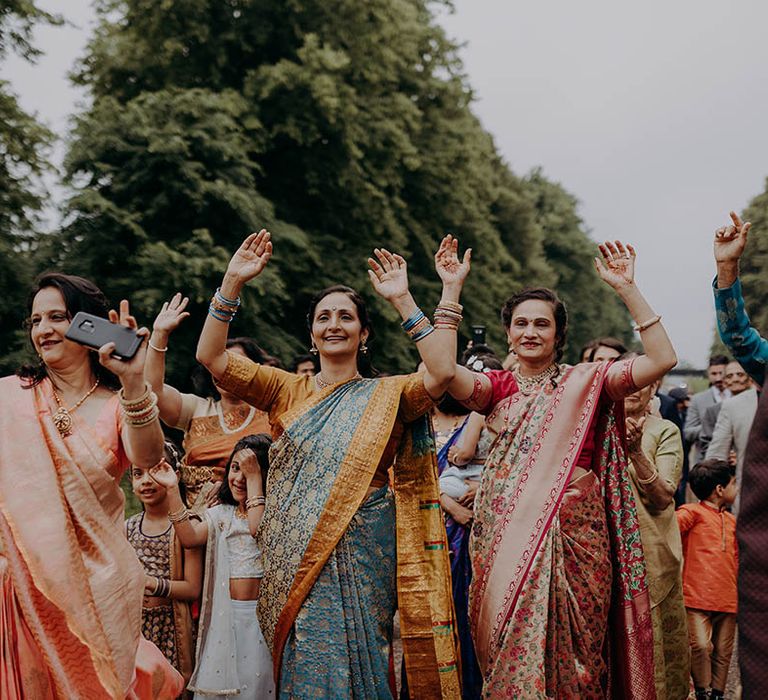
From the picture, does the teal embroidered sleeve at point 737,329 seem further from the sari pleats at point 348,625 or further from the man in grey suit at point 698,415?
the man in grey suit at point 698,415

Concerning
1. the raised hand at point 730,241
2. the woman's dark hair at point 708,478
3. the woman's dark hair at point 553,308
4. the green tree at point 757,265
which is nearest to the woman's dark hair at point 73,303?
the woman's dark hair at point 553,308

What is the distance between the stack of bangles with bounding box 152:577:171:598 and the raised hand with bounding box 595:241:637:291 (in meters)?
2.25

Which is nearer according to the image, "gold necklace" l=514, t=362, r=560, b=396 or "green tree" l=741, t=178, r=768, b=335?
"gold necklace" l=514, t=362, r=560, b=396

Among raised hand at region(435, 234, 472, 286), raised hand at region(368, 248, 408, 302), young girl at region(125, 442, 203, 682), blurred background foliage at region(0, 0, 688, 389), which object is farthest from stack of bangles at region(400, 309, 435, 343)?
blurred background foliage at region(0, 0, 688, 389)

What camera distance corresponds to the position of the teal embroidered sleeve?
10.9 feet

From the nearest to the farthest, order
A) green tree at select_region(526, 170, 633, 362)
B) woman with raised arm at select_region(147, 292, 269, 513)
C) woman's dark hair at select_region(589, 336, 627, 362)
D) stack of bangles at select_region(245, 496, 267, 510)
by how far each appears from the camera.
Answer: stack of bangles at select_region(245, 496, 267, 510) < woman with raised arm at select_region(147, 292, 269, 513) < woman's dark hair at select_region(589, 336, 627, 362) < green tree at select_region(526, 170, 633, 362)

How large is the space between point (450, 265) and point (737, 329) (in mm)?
1118

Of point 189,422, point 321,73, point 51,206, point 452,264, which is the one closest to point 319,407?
point 452,264

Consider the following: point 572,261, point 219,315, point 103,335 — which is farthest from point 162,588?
point 572,261

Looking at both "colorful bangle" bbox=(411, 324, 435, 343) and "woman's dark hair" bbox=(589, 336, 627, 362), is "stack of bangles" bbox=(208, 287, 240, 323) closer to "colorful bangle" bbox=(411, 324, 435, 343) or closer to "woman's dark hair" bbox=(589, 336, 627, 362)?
"colorful bangle" bbox=(411, 324, 435, 343)

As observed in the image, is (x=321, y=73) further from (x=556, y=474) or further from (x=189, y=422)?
(x=556, y=474)

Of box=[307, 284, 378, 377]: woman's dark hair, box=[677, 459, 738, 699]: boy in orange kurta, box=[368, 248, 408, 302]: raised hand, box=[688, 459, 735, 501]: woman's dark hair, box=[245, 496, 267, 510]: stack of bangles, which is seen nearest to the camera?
box=[368, 248, 408, 302]: raised hand

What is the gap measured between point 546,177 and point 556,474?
42583mm

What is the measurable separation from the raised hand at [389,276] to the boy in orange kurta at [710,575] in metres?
2.56
